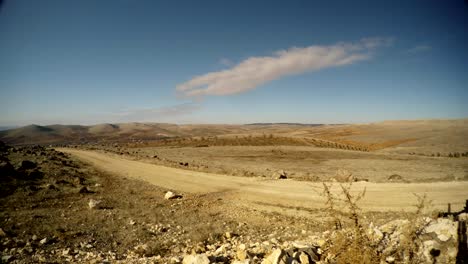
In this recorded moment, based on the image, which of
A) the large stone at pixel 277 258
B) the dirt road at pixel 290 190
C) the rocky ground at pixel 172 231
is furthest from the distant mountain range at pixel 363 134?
the large stone at pixel 277 258

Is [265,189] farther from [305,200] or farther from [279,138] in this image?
[279,138]

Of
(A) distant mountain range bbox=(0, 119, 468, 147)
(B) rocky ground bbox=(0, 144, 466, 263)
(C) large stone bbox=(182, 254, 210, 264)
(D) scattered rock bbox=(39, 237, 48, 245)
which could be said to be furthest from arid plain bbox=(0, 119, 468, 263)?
(A) distant mountain range bbox=(0, 119, 468, 147)

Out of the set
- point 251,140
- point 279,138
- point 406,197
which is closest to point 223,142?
point 251,140

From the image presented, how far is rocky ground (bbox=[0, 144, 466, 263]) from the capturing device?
550cm

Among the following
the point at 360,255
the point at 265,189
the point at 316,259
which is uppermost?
the point at 360,255

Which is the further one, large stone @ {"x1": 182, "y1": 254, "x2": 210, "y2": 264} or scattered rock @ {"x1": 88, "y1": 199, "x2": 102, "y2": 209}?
scattered rock @ {"x1": 88, "y1": 199, "x2": 102, "y2": 209}

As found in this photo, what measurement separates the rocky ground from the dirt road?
3.94 feet

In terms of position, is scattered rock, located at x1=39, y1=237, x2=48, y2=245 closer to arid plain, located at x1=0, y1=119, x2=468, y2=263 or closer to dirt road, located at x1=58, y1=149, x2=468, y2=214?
arid plain, located at x1=0, y1=119, x2=468, y2=263

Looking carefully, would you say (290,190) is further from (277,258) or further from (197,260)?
(197,260)

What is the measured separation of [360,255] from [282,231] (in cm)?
471

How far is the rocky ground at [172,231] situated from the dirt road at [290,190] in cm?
120

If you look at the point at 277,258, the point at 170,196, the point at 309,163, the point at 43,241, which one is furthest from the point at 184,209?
the point at 309,163

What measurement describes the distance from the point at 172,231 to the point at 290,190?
789 centimetres

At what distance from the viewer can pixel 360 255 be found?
4848mm
